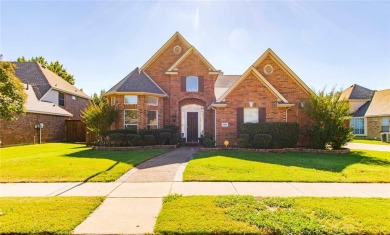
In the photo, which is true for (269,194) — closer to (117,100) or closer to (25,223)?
(25,223)

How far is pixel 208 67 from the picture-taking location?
68.6 ft

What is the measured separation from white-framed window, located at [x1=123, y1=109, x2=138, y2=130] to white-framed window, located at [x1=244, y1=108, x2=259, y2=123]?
27.7 feet

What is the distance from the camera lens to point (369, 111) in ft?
99.0

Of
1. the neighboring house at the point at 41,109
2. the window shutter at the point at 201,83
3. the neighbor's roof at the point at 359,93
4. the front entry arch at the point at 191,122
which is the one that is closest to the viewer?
the neighboring house at the point at 41,109

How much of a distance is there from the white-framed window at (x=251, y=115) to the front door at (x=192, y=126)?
545cm

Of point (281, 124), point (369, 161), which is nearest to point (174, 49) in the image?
point (281, 124)

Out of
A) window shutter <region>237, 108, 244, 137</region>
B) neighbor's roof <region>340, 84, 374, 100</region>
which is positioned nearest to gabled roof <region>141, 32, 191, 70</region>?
window shutter <region>237, 108, 244, 137</region>

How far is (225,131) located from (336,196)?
36.6 feet

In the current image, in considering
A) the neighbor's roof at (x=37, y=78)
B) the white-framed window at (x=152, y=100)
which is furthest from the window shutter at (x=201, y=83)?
the neighbor's roof at (x=37, y=78)

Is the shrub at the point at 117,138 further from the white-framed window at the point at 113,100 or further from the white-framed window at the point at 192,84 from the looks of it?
the white-framed window at the point at 192,84

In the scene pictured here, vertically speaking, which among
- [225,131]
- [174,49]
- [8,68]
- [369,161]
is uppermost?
[174,49]

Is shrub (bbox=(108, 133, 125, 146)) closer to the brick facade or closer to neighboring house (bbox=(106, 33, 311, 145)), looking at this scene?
neighboring house (bbox=(106, 33, 311, 145))

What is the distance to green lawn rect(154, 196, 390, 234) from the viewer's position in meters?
Result: 4.30

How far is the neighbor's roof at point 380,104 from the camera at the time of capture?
27797 millimetres
